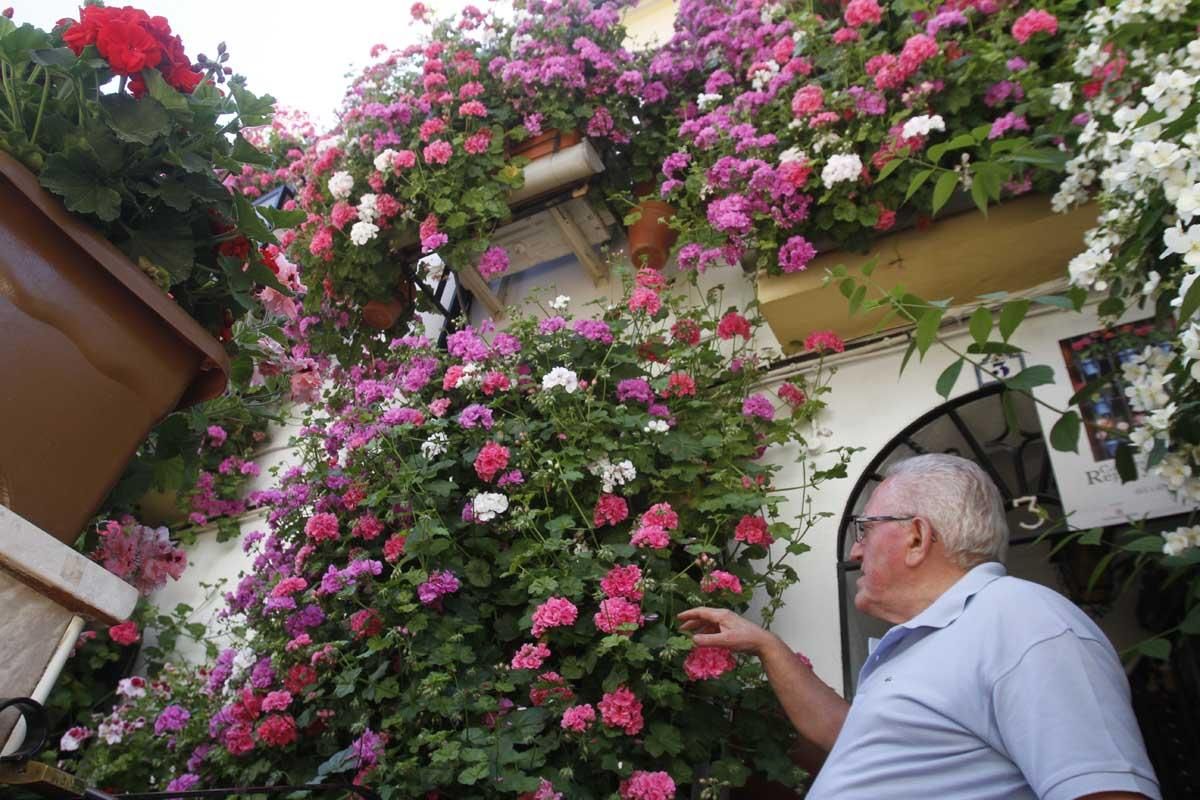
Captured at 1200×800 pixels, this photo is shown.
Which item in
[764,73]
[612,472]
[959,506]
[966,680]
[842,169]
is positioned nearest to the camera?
→ [966,680]

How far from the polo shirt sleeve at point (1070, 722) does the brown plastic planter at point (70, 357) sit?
1.52 m

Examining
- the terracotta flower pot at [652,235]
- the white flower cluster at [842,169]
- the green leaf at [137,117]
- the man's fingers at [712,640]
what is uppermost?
the terracotta flower pot at [652,235]

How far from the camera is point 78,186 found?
1612mm

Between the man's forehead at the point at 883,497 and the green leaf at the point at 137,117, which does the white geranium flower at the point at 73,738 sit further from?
the man's forehead at the point at 883,497

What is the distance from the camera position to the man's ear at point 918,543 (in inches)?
74.9

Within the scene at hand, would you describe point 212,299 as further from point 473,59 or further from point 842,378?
point 473,59

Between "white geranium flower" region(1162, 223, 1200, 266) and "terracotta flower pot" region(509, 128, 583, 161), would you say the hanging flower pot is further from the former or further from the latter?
"white geranium flower" region(1162, 223, 1200, 266)

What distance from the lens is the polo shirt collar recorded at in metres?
1.68

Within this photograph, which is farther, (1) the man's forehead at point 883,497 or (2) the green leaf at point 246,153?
(1) the man's forehead at point 883,497

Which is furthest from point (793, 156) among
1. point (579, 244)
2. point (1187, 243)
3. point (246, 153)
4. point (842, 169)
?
point (246, 153)

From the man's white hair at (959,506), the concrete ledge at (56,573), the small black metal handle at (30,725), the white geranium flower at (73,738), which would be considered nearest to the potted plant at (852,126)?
the man's white hair at (959,506)

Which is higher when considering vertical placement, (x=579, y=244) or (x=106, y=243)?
(x=579, y=244)

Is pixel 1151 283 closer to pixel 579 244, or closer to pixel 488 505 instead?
pixel 488 505

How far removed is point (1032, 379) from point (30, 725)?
6.67 feet
